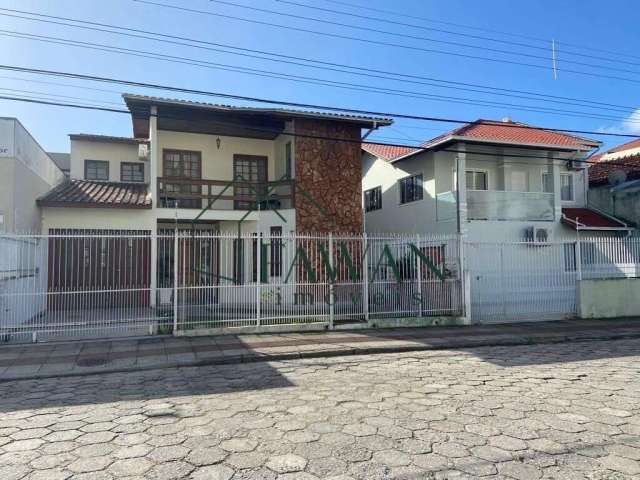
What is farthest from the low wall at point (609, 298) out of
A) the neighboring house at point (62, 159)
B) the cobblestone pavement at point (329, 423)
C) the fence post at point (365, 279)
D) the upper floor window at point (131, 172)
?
the neighboring house at point (62, 159)

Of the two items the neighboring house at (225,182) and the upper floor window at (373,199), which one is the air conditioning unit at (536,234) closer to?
the neighboring house at (225,182)

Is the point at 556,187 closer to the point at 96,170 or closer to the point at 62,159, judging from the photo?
the point at 96,170

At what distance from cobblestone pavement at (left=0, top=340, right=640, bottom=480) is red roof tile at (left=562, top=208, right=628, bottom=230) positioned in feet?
35.8

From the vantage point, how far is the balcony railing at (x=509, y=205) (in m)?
16.5

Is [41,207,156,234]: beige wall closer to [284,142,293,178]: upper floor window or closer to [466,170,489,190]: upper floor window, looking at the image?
[284,142,293,178]: upper floor window

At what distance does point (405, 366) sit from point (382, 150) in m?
15.6

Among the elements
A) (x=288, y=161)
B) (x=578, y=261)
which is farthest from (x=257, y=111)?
(x=578, y=261)

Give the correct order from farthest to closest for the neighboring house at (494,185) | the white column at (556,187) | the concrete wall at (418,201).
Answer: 1. the white column at (556,187)
2. the concrete wall at (418,201)
3. the neighboring house at (494,185)

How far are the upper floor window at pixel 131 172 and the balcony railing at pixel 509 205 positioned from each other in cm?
1375

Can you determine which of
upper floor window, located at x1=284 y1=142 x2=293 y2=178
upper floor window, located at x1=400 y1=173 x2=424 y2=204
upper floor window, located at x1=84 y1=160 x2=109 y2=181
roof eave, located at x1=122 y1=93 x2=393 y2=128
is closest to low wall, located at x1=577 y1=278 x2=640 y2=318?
upper floor window, located at x1=400 y1=173 x2=424 y2=204

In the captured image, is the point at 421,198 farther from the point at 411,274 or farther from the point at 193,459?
the point at 193,459

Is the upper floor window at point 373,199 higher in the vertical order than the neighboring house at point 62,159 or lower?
lower

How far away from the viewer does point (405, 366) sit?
7805 millimetres

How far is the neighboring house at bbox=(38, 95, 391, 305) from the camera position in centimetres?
1427
